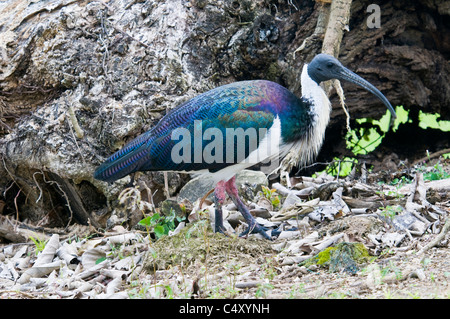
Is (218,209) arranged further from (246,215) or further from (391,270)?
(391,270)

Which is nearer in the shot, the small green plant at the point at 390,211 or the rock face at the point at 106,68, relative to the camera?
the small green plant at the point at 390,211

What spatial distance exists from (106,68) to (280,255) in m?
3.76

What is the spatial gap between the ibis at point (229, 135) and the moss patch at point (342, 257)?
3.22 feet

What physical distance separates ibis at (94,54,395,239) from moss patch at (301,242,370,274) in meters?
0.98

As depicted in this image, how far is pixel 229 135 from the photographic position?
5.16 metres

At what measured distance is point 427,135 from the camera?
28.5 ft

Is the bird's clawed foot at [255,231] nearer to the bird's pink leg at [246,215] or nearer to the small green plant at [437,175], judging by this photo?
the bird's pink leg at [246,215]

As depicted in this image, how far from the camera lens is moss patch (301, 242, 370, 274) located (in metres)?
4.12

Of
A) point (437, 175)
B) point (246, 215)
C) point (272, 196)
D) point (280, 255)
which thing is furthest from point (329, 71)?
point (280, 255)

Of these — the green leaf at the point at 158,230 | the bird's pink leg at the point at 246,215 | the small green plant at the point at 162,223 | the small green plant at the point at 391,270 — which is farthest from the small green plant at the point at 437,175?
the green leaf at the point at 158,230

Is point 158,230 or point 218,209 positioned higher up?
point 218,209

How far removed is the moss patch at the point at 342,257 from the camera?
4121 millimetres

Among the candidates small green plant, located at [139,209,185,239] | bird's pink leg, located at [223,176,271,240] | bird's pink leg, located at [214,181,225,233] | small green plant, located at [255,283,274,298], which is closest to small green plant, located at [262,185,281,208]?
bird's pink leg, located at [223,176,271,240]

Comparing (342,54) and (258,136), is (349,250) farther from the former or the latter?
(342,54)
